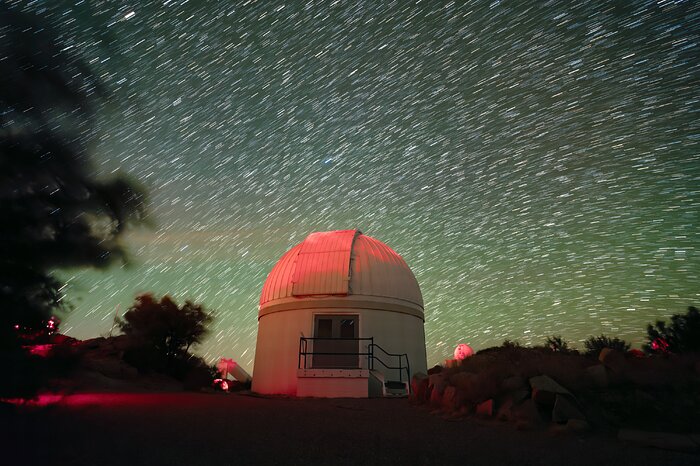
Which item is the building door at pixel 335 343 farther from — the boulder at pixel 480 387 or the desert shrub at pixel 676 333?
the desert shrub at pixel 676 333

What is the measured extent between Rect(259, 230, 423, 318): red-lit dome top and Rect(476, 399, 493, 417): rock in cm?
825

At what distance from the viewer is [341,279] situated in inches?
601

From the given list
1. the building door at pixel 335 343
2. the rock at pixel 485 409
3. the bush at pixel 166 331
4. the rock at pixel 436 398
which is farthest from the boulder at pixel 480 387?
the bush at pixel 166 331

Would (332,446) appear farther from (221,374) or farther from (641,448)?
(221,374)

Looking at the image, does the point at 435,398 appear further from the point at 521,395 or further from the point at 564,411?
the point at 564,411

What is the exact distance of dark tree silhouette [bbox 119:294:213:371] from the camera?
24.6m

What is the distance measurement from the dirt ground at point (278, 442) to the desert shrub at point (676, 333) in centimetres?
1096

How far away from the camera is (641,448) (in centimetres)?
482

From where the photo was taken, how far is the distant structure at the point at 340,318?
1455 centimetres

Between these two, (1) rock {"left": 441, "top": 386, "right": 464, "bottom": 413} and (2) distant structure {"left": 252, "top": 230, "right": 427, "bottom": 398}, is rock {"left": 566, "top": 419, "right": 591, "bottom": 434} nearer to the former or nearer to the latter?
(1) rock {"left": 441, "top": 386, "right": 464, "bottom": 413}

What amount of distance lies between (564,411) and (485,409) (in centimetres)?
124

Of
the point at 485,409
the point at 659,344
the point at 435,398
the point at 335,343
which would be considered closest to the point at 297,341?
the point at 335,343

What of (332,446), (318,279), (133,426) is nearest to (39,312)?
(133,426)

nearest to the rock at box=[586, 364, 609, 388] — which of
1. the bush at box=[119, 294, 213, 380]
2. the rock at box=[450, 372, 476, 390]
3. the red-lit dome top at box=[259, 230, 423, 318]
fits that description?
the rock at box=[450, 372, 476, 390]
